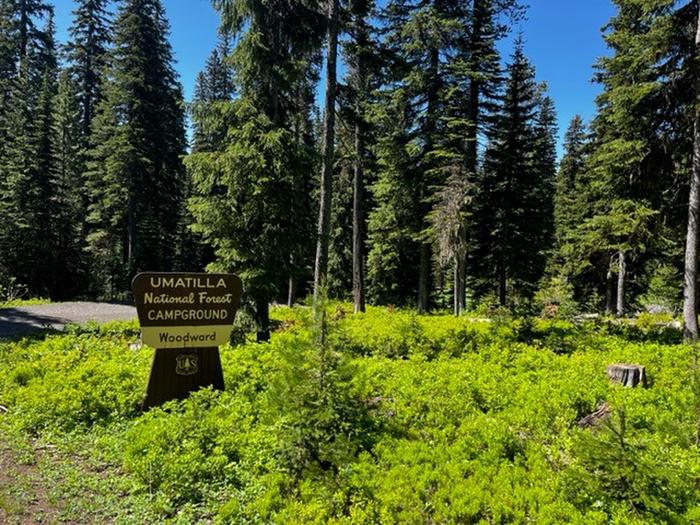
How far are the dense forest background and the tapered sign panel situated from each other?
5.53ft

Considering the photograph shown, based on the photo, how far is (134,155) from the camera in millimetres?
20984

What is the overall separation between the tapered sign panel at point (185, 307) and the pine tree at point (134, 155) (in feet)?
55.7

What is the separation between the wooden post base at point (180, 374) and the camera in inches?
232

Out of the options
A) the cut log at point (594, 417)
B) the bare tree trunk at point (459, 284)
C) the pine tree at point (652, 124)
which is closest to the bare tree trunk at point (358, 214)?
the bare tree trunk at point (459, 284)

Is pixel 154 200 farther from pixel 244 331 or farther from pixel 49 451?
pixel 49 451

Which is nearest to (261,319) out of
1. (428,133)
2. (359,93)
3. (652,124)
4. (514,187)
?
(359,93)

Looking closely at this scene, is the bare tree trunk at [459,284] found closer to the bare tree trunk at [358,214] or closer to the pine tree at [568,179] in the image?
the bare tree trunk at [358,214]

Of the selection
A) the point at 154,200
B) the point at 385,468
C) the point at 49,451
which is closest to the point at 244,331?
the point at 49,451

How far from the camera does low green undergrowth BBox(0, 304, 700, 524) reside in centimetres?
342

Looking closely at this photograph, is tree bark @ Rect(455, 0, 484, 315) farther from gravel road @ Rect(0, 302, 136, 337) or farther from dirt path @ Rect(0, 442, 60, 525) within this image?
dirt path @ Rect(0, 442, 60, 525)

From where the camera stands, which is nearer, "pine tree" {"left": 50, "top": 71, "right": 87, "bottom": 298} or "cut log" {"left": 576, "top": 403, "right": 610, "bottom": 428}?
"cut log" {"left": 576, "top": 403, "right": 610, "bottom": 428}

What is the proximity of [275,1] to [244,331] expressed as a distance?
773cm

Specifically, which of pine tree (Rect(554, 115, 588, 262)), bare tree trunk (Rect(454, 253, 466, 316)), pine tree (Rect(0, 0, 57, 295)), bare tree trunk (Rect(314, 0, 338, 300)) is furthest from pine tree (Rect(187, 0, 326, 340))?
pine tree (Rect(554, 115, 588, 262))

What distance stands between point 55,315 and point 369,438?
557 inches
